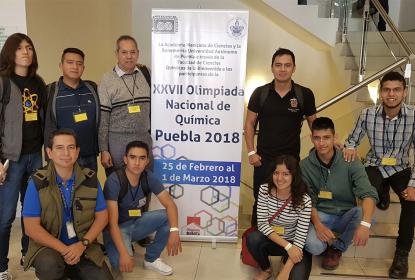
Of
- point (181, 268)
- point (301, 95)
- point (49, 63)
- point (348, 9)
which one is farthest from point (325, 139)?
point (348, 9)

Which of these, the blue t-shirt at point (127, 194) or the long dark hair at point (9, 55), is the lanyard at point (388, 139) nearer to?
A: the blue t-shirt at point (127, 194)

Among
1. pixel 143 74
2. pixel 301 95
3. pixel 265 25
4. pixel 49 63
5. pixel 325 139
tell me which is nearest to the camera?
pixel 325 139

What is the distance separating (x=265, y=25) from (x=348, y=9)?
1.12 meters

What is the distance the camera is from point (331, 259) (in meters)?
2.78

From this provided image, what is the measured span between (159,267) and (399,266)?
1.67m

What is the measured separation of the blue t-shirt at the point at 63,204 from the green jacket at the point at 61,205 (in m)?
0.02

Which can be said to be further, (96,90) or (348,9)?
(348,9)

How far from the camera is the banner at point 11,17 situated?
3.00m

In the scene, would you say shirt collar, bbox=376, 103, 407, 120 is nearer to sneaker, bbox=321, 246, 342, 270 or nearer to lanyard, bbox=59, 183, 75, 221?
sneaker, bbox=321, 246, 342, 270

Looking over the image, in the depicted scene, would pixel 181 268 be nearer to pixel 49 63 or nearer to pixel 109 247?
pixel 109 247

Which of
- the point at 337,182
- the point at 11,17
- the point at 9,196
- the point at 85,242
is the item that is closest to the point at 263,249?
the point at 337,182

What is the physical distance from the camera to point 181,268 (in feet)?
9.28

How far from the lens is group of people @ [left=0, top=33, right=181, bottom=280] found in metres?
2.20

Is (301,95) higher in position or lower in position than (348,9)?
lower
